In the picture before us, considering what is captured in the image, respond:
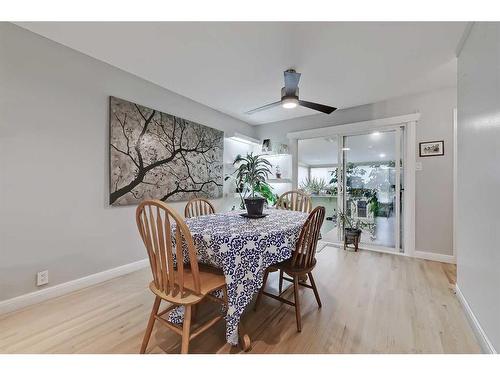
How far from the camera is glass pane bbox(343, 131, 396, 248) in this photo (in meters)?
3.49

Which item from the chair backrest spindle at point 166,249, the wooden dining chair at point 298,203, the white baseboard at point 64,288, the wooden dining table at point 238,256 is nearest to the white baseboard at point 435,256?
the wooden dining chair at point 298,203

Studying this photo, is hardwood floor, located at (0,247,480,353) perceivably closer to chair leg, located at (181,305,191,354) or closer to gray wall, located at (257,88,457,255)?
chair leg, located at (181,305,191,354)

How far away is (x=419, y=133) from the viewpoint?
3145mm

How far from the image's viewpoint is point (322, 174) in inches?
167

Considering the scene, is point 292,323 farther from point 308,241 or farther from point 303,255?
point 308,241

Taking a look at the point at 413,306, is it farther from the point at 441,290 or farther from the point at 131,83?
the point at 131,83

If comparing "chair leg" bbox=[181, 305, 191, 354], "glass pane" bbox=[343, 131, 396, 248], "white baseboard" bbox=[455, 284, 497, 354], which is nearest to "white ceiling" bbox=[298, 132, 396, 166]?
"glass pane" bbox=[343, 131, 396, 248]

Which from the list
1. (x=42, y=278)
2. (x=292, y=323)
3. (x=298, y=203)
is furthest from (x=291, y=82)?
(x=42, y=278)

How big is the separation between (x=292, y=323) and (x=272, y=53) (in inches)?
93.2

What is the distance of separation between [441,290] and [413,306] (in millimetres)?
553

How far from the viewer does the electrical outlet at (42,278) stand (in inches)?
77.0

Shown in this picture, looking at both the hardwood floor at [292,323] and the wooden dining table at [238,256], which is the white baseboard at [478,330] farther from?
the wooden dining table at [238,256]
